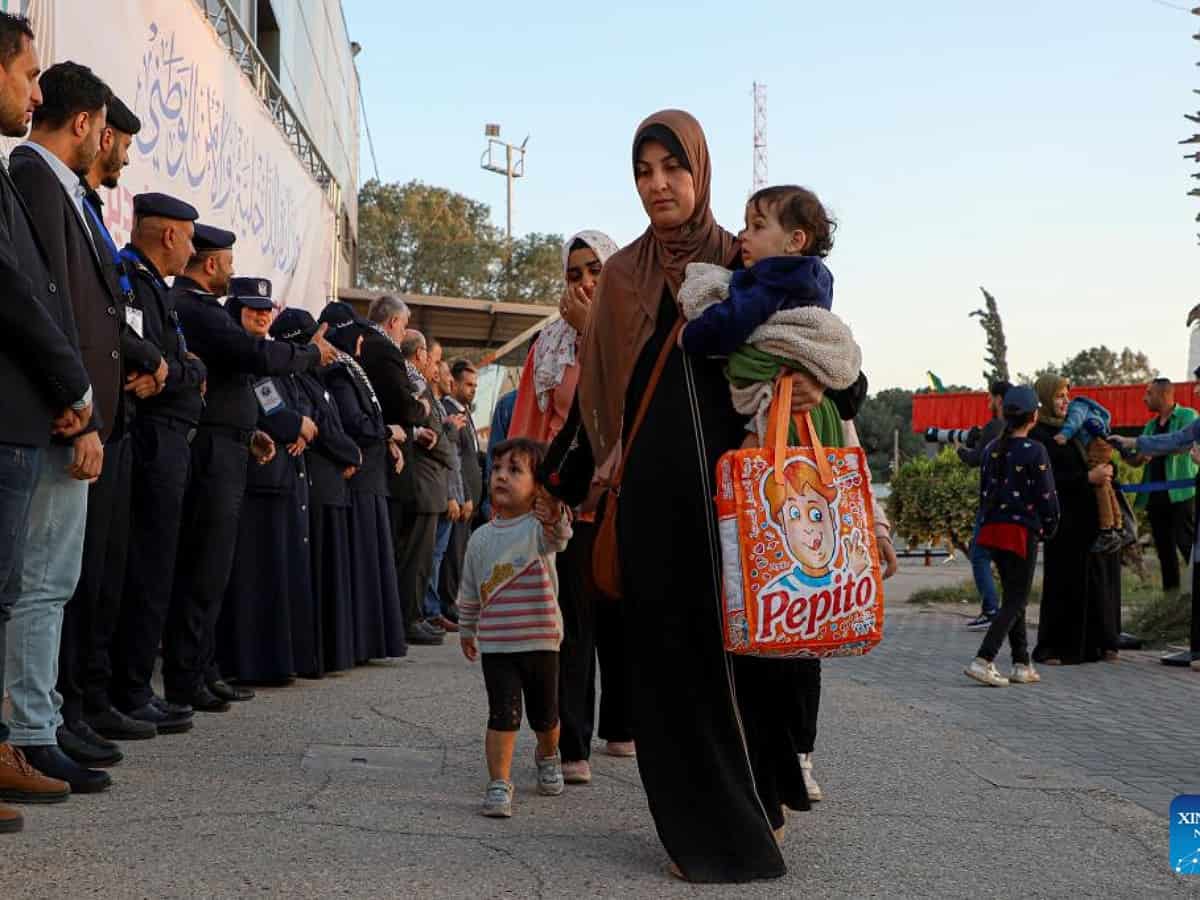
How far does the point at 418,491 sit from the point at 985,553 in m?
4.98

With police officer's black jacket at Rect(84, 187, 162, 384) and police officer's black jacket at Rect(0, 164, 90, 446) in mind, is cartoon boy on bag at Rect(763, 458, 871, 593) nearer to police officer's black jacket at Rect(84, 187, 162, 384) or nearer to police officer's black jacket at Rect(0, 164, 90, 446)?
police officer's black jacket at Rect(0, 164, 90, 446)

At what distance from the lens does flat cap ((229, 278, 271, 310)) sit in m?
7.25

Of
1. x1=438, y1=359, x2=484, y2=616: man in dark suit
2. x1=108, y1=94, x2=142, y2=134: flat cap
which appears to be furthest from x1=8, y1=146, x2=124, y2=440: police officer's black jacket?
x1=438, y1=359, x2=484, y2=616: man in dark suit

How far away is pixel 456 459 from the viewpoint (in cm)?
1081

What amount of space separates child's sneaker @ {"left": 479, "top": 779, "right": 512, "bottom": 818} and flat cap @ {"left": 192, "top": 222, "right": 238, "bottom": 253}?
3273 mm

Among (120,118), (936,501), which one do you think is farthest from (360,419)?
(936,501)

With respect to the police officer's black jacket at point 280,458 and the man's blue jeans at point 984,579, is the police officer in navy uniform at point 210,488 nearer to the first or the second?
the police officer's black jacket at point 280,458

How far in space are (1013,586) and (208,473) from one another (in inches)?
190

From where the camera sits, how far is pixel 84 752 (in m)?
5.16

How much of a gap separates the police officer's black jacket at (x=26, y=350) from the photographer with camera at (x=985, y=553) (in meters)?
8.27

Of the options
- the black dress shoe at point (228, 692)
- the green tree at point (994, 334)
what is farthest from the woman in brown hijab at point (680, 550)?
the green tree at point (994, 334)

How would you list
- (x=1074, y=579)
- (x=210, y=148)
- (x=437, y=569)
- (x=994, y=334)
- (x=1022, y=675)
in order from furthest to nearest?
(x=994, y=334)
(x=437, y=569)
(x=1074, y=579)
(x=210, y=148)
(x=1022, y=675)

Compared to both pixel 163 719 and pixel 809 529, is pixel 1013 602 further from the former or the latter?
pixel 809 529

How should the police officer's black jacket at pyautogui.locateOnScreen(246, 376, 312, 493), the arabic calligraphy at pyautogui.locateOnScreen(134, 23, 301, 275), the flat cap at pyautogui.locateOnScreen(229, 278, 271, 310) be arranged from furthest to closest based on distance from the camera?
the arabic calligraphy at pyautogui.locateOnScreen(134, 23, 301, 275) → the police officer's black jacket at pyautogui.locateOnScreen(246, 376, 312, 493) → the flat cap at pyautogui.locateOnScreen(229, 278, 271, 310)
